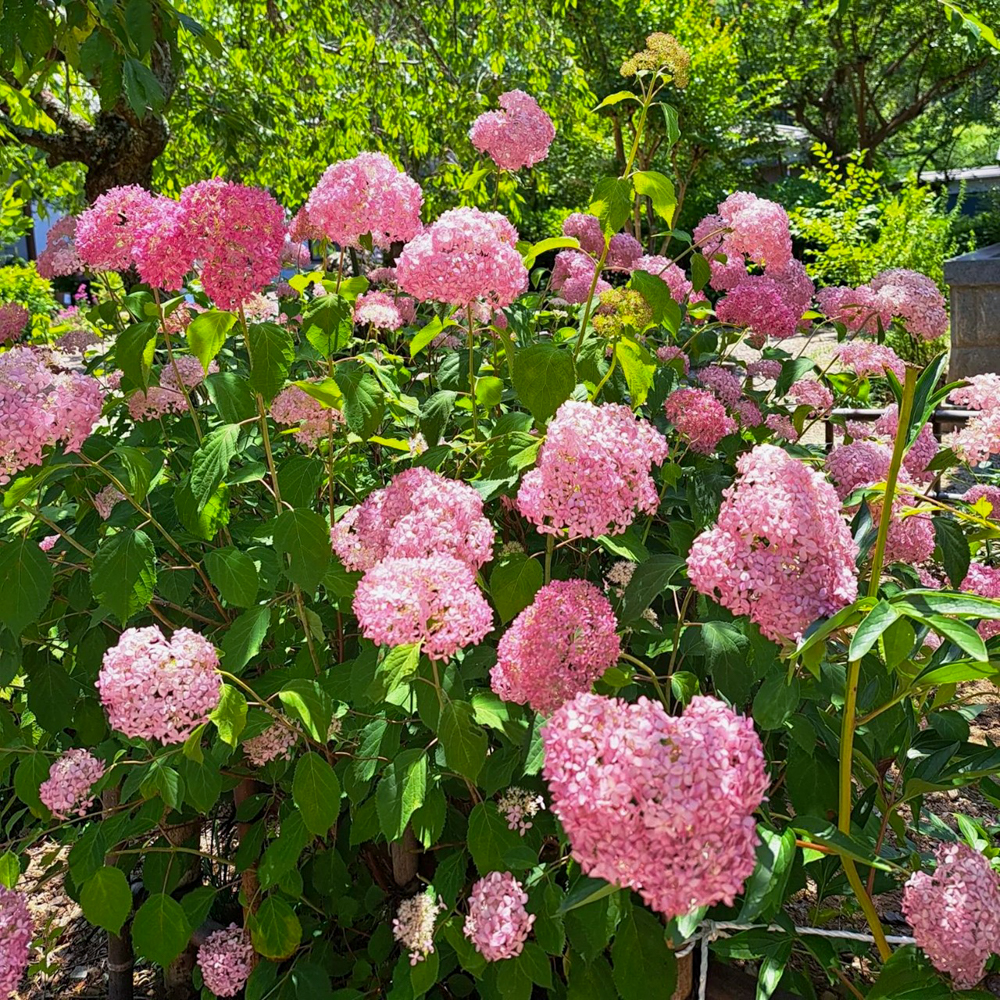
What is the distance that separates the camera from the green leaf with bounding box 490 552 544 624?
1482mm

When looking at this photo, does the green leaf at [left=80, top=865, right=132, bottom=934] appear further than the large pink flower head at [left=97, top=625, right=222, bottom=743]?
Yes

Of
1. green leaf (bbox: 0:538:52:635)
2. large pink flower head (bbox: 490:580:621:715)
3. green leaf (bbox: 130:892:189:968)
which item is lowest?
green leaf (bbox: 130:892:189:968)

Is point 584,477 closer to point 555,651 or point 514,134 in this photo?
point 555,651

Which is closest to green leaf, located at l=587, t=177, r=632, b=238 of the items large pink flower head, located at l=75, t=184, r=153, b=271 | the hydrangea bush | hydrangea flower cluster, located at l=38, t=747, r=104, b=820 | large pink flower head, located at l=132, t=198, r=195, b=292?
the hydrangea bush

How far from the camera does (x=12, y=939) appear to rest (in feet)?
5.40

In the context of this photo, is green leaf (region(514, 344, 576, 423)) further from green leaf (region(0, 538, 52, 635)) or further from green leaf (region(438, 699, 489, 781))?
green leaf (region(0, 538, 52, 635))

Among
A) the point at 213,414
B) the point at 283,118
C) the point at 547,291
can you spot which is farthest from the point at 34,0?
the point at 283,118

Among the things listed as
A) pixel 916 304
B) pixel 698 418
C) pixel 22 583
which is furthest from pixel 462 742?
pixel 916 304

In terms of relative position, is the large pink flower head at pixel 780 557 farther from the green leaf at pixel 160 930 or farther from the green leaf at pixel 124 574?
the green leaf at pixel 160 930

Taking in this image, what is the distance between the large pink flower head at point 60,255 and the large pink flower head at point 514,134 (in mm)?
1033

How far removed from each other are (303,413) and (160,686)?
2.00ft

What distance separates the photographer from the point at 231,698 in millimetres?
1312

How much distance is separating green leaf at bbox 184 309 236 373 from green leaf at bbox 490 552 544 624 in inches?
21.2

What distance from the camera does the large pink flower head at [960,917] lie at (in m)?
1.15
